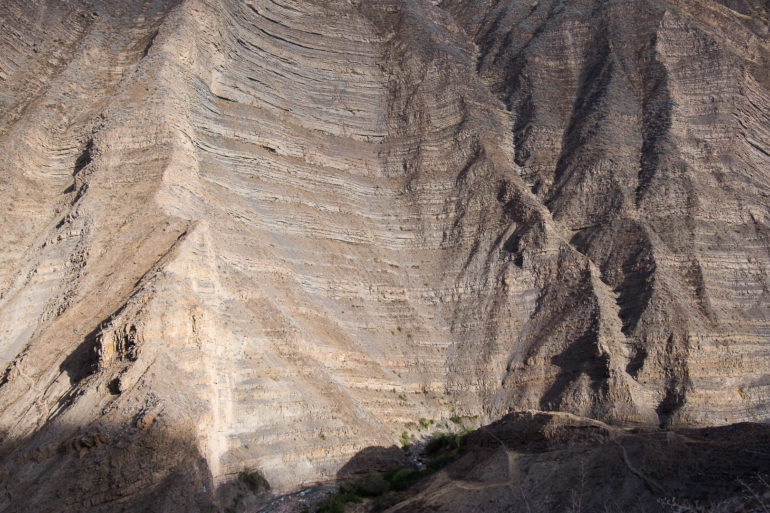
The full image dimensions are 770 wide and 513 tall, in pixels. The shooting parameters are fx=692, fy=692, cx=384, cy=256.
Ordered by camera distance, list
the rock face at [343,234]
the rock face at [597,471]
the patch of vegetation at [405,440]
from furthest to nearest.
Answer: the patch of vegetation at [405,440]
the rock face at [343,234]
the rock face at [597,471]

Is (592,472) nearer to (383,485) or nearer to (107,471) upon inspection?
(383,485)

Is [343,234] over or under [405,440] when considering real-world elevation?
over

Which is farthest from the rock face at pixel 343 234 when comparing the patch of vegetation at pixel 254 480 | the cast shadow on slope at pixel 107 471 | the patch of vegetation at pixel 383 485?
the patch of vegetation at pixel 383 485

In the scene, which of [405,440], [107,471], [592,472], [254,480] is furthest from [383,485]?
[592,472]

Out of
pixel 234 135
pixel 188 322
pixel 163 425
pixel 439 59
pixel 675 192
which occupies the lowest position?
pixel 163 425

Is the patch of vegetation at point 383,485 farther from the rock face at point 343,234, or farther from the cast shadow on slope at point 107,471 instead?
the cast shadow on slope at point 107,471

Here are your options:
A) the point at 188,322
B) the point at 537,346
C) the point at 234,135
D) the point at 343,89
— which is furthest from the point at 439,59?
the point at 188,322

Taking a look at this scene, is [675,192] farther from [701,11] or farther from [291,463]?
[291,463]
